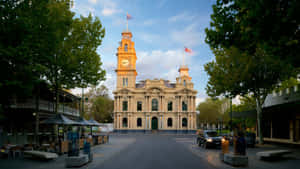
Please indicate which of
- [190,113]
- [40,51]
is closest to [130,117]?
[190,113]

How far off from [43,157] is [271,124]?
28.8 metres

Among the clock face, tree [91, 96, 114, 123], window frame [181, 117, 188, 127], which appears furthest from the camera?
tree [91, 96, 114, 123]

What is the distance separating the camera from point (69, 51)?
23.5m

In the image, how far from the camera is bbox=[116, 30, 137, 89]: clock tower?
70.6m

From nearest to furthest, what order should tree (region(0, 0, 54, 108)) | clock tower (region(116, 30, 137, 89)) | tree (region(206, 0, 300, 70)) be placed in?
tree (region(206, 0, 300, 70))
tree (region(0, 0, 54, 108))
clock tower (region(116, 30, 137, 89))

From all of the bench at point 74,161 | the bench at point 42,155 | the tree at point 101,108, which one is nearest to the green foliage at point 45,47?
the bench at point 42,155

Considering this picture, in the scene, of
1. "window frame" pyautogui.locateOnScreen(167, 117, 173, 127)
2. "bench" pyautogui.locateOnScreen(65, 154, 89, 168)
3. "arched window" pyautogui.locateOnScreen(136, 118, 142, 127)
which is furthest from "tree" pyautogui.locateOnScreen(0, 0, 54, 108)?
"window frame" pyautogui.locateOnScreen(167, 117, 173, 127)

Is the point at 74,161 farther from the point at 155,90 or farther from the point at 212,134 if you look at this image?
the point at 155,90

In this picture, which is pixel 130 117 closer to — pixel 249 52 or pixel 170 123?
pixel 170 123

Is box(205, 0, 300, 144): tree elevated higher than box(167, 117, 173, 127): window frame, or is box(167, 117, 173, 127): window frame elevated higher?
box(205, 0, 300, 144): tree

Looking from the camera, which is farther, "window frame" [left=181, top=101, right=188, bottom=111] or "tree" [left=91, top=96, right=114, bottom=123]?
"tree" [left=91, top=96, right=114, bottom=123]

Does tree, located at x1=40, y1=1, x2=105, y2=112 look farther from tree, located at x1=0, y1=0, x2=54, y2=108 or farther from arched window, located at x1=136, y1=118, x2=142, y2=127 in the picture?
arched window, located at x1=136, y1=118, x2=142, y2=127

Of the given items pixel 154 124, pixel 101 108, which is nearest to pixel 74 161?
pixel 154 124

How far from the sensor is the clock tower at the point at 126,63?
232ft
